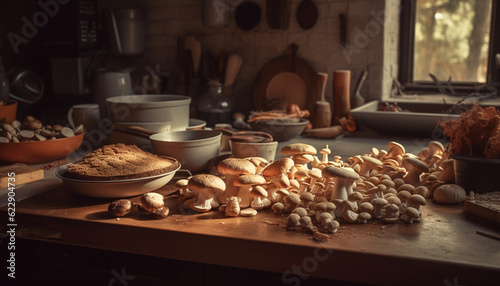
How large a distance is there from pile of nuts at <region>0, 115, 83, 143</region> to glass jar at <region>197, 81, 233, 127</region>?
92 cm

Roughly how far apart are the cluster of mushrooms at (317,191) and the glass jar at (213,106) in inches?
50.9

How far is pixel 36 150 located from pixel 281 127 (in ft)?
3.31

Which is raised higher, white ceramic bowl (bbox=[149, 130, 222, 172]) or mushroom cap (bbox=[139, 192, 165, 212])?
white ceramic bowl (bbox=[149, 130, 222, 172])

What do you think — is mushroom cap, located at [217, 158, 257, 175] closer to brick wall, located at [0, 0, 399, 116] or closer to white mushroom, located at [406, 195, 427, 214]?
white mushroom, located at [406, 195, 427, 214]

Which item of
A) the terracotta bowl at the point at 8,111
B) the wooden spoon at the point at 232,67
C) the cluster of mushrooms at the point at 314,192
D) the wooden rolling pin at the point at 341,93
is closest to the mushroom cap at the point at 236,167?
the cluster of mushrooms at the point at 314,192

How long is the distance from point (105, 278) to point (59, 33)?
2.05 metres

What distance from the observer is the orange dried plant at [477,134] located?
128 cm

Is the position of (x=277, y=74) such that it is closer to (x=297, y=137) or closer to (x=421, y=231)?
(x=297, y=137)

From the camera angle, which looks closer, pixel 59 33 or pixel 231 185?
pixel 231 185

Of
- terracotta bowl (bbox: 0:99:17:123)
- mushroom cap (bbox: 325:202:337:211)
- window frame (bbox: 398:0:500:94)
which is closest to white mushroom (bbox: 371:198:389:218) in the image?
mushroom cap (bbox: 325:202:337:211)

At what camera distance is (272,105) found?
2.90 meters

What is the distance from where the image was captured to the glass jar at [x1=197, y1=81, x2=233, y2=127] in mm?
2699

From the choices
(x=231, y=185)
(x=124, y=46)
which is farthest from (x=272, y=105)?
(x=231, y=185)

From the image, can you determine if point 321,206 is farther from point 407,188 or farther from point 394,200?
point 407,188
